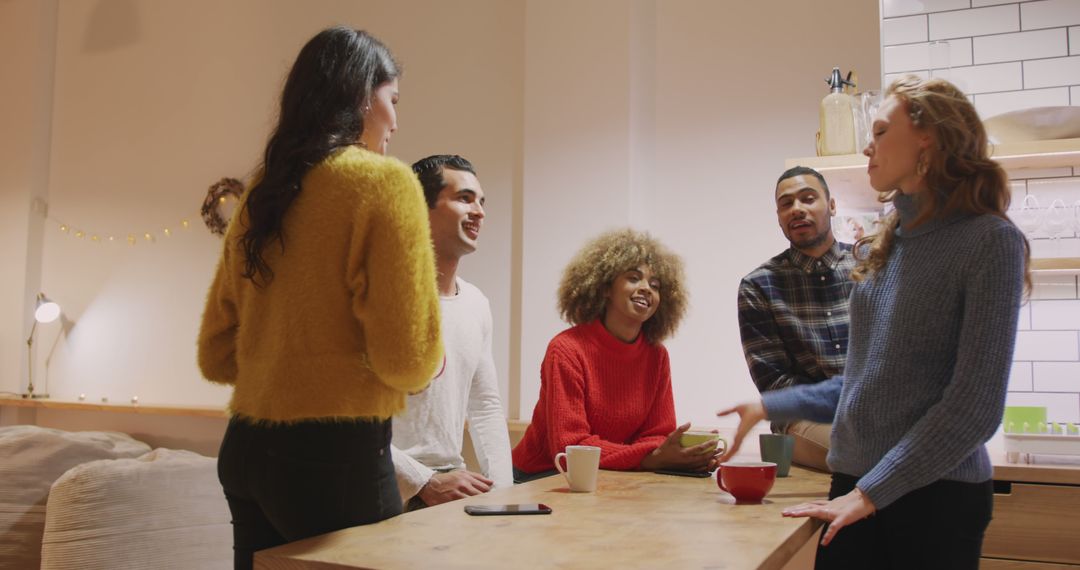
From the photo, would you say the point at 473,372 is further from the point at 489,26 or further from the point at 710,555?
the point at 489,26

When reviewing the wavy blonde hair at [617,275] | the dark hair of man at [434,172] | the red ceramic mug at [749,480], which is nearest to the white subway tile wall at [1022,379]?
the wavy blonde hair at [617,275]

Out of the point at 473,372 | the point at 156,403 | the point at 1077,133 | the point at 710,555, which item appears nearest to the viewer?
the point at 710,555

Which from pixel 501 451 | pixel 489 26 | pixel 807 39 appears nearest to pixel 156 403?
pixel 489 26

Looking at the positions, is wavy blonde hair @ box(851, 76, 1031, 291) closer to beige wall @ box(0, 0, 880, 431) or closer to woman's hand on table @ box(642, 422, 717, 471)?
woman's hand on table @ box(642, 422, 717, 471)

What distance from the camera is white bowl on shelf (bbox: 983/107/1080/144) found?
2.76 m

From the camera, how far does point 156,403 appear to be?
16.1ft

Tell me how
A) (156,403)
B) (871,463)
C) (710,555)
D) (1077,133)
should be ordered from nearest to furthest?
(710,555) < (871,463) < (1077,133) < (156,403)

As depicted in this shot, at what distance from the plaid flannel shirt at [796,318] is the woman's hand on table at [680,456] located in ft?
1.15

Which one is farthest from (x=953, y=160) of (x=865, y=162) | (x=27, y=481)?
(x=27, y=481)

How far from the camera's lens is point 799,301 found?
2.38m

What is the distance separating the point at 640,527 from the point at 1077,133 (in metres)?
2.24

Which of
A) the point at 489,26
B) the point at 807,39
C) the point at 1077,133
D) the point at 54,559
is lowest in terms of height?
the point at 54,559

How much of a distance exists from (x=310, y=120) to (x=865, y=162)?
1.96m

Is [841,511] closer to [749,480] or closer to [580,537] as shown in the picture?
[749,480]
